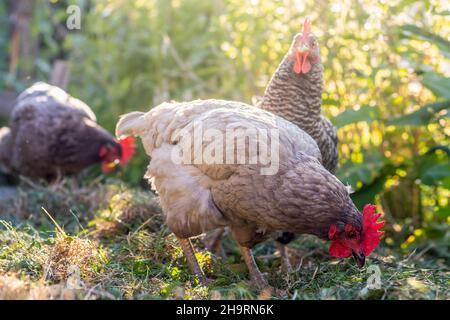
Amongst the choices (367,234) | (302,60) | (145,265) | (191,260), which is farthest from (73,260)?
(302,60)

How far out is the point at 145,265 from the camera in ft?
9.99

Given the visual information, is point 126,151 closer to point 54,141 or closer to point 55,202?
point 54,141

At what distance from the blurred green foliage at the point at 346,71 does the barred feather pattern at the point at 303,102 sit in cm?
34

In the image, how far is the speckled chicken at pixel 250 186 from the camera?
8.51ft

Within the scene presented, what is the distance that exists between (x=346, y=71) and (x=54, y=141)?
2.29 metres

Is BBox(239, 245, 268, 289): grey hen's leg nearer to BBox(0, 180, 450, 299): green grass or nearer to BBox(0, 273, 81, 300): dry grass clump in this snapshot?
BBox(0, 180, 450, 299): green grass

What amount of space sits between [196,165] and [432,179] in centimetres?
167

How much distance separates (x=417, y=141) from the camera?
14.4ft

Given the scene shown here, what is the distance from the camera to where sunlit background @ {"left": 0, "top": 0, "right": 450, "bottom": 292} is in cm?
392

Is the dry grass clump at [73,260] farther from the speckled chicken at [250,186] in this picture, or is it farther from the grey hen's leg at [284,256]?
the grey hen's leg at [284,256]

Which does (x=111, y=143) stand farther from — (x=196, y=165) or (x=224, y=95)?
(x=196, y=165)

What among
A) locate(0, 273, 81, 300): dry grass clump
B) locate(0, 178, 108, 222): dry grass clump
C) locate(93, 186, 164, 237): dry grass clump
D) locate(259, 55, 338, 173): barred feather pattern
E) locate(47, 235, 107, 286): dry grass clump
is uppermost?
locate(259, 55, 338, 173): barred feather pattern

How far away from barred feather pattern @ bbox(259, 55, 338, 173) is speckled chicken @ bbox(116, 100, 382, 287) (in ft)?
1.40

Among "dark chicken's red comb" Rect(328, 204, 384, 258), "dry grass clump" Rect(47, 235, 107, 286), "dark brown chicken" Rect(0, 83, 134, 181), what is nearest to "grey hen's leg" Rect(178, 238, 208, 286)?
"dry grass clump" Rect(47, 235, 107, 286)
